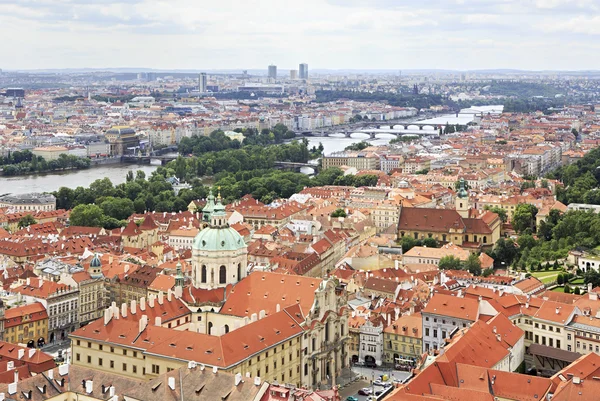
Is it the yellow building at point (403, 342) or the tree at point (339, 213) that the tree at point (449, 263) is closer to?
the yellow building at point (403, 342)

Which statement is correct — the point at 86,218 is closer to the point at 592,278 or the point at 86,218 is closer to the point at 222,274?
the point at 222,274

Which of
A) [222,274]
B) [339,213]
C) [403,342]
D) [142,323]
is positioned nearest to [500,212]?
[339,213]

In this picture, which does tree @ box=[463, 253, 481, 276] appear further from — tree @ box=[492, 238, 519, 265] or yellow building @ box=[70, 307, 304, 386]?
yellow building @ box=[70, 307, 304, 386]

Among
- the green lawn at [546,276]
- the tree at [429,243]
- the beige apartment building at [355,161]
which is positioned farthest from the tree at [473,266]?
the beige apartment building at [355,161]

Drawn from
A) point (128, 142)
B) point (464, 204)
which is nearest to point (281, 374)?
point (464, 204)

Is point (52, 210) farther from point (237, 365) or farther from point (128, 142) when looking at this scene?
point (128, 142)

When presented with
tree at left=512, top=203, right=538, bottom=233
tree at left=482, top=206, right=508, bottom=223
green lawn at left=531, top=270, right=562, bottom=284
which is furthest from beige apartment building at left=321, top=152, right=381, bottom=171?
green lawn at left=531, top=270, right=562, bottom=284
